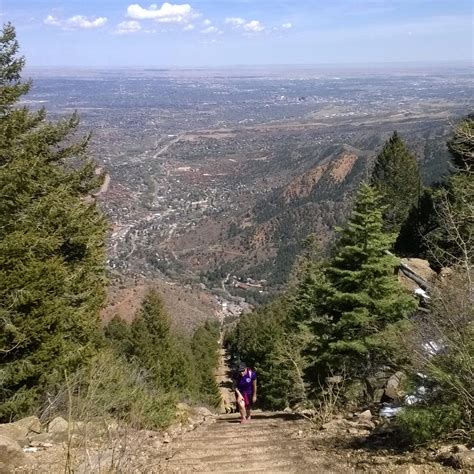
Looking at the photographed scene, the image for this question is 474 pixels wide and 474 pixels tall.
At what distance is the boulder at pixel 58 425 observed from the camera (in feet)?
25.2

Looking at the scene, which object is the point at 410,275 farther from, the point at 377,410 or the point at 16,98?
the point at 16,98

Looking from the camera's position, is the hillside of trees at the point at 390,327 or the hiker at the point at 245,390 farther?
the hiker at the point at 245,390

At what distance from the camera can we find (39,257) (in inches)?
406

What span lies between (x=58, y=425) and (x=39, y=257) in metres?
3.54

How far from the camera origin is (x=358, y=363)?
1245cm

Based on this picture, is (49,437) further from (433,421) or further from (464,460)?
(464,460)

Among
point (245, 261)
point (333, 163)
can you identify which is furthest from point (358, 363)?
point (333, 163)

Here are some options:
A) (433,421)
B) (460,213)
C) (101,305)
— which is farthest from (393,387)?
(101,305)

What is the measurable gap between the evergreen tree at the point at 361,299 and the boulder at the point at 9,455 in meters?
7.65

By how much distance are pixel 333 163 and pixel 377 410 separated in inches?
4709

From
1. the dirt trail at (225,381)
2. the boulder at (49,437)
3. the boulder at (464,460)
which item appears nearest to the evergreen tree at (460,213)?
the boulder at (464,460)

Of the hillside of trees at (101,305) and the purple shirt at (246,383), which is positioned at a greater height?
the hillside of trees at (101,305)

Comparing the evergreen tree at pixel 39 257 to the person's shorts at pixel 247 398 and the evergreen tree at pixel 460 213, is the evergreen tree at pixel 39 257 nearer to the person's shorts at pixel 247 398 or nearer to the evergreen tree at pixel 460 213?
the person's shorts at pixel 247 398

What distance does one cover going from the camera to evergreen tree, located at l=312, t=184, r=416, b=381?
475 inches
